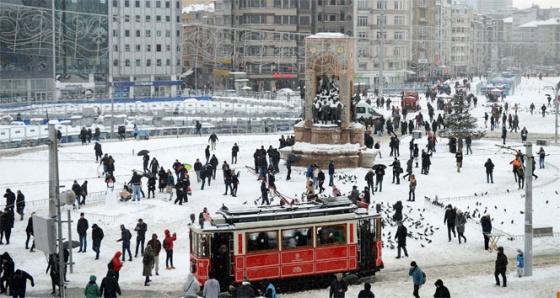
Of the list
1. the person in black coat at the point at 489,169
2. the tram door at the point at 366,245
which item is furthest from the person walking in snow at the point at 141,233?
the person in black coat at the point at 489,169

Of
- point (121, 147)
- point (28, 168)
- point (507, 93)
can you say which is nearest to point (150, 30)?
point (507, 93)

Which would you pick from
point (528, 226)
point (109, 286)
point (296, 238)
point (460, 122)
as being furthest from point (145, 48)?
point (109, 286)

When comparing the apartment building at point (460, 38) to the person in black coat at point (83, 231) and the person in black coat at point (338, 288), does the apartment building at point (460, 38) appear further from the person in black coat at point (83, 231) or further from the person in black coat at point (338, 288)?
the person in black coat at point (338, 288)

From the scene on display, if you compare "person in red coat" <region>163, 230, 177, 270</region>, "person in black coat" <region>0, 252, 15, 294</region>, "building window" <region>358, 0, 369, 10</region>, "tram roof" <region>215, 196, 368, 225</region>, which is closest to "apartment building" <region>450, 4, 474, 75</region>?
"building window" <region>358, 0, 369, 10</region>

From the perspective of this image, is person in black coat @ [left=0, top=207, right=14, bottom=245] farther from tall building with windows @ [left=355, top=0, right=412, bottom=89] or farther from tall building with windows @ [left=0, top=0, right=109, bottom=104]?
tall building with windows @ [left=355, top=0, right=412, bottom=89]

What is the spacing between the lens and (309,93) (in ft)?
135

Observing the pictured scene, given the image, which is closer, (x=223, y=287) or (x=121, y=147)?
(x=223, y=287)

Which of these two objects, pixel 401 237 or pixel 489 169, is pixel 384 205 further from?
pixel 401 237

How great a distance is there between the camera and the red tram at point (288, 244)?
70.3 ft

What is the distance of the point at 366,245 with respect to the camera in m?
22.9

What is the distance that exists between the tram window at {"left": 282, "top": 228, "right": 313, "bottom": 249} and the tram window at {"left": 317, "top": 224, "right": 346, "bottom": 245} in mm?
249

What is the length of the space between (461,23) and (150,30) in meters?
75.8

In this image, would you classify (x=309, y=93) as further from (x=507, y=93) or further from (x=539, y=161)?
(x=507, y=93)

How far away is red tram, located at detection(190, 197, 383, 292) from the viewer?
2144 cm
